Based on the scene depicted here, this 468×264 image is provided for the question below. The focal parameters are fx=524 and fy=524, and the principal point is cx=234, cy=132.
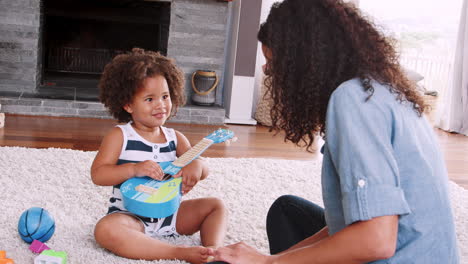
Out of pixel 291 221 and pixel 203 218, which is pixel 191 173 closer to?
pixel 203 218

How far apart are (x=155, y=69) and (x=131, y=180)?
1.20ft

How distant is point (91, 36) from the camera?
164 inches

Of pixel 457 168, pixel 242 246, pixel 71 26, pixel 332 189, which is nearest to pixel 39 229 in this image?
pixel 242 246

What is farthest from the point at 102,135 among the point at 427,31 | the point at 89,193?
the point at 427,31

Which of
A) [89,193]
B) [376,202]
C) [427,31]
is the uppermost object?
[427,31]

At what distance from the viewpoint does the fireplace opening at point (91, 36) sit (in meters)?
4.01

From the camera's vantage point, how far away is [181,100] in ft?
6.05

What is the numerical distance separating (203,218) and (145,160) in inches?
10.9

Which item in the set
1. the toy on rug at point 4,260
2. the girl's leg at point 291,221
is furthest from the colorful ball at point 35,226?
the girl's leg at point 291,221

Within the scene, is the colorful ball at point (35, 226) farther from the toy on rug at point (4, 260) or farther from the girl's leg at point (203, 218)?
the girl's leg at point (203, 218)

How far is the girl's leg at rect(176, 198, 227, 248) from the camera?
5.51 feet

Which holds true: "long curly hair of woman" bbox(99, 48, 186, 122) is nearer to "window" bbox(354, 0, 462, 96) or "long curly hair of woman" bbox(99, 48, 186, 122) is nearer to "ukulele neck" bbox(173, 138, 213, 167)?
"ukulele neck" bbox(173, 138, 213, 167)

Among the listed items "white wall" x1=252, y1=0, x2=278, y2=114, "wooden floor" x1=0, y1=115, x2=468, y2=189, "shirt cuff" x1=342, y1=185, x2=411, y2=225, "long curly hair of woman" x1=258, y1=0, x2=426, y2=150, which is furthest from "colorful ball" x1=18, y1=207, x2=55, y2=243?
"white wall" x1=252, y1=0, x2=278, y2=114

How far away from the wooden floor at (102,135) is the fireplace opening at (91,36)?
1.78ft
